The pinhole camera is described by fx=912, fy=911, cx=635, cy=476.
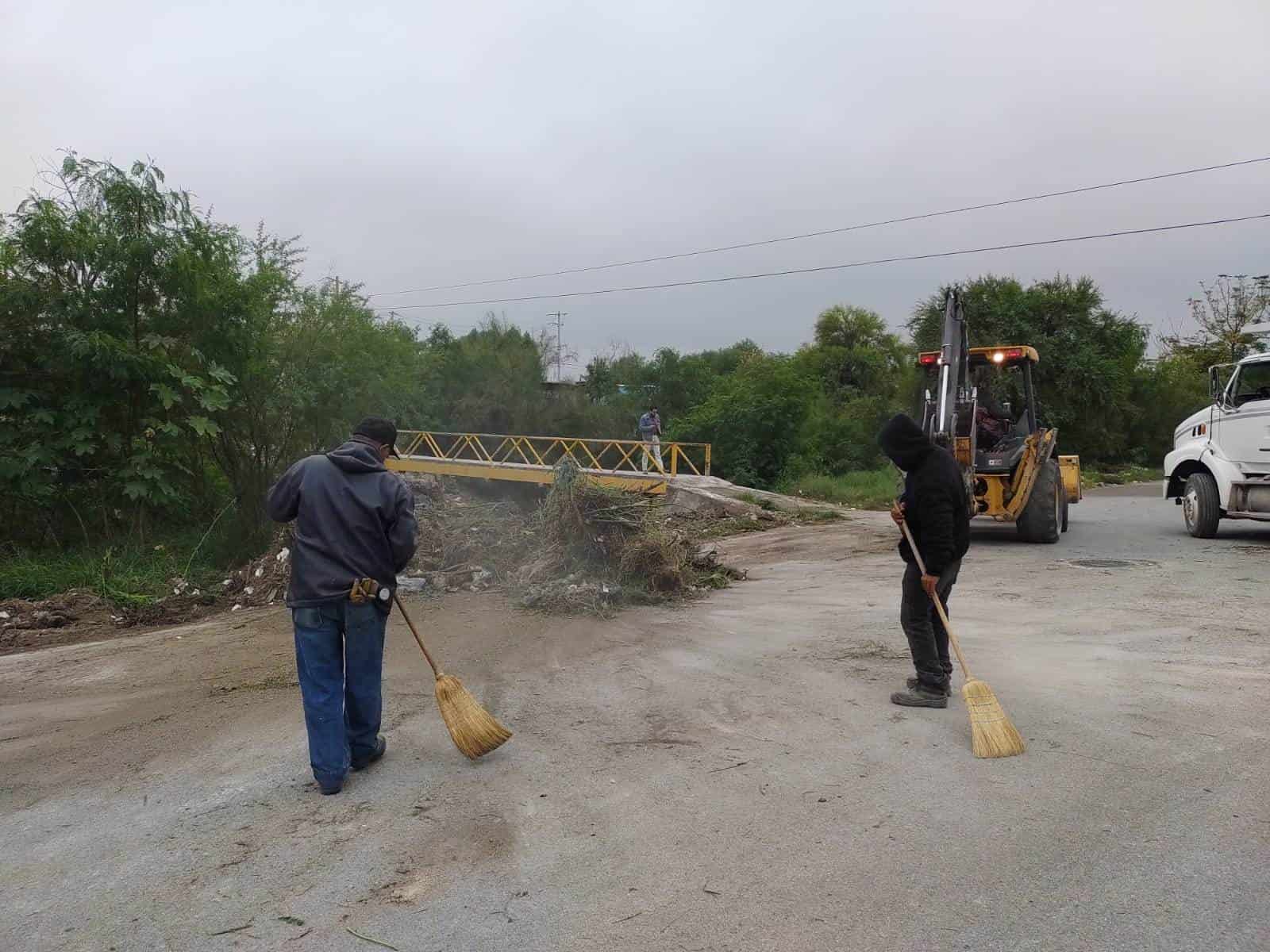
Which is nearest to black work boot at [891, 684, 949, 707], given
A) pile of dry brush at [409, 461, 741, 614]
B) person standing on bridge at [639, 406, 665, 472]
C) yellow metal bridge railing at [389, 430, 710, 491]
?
pile of dry brush at [409, 461, 741, 614]

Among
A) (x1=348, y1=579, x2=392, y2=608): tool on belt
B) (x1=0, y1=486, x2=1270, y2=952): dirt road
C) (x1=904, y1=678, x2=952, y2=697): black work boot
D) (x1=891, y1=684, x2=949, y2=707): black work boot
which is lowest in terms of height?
(x1=0, y1=486, x2=1270, y2=952): dirt road

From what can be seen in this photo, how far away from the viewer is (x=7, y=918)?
3.25 metres

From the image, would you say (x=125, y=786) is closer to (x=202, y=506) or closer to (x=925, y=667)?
(x=925, y=667)

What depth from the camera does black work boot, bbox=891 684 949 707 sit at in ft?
17.4

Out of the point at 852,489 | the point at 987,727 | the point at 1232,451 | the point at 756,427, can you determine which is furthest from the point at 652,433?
the point at 987,727

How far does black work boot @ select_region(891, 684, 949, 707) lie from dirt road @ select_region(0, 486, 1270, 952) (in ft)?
0.29

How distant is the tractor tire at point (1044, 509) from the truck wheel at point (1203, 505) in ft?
5.77

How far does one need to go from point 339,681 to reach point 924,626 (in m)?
3.28

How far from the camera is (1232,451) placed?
11688mm

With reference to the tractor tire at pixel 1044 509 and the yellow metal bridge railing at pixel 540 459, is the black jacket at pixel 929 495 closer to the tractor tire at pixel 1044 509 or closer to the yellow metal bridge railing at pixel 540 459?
the tractor tire at pixel 1044 509

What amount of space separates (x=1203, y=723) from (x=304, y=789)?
4713 mm

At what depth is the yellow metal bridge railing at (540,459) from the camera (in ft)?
66.6

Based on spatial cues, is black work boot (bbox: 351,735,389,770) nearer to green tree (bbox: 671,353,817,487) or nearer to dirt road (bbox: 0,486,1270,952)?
dirt road (bbox: 0,486,1270,952)

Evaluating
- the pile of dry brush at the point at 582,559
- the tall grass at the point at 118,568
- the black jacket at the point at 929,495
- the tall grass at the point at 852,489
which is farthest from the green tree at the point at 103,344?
the tall grass at the point at 852,489
